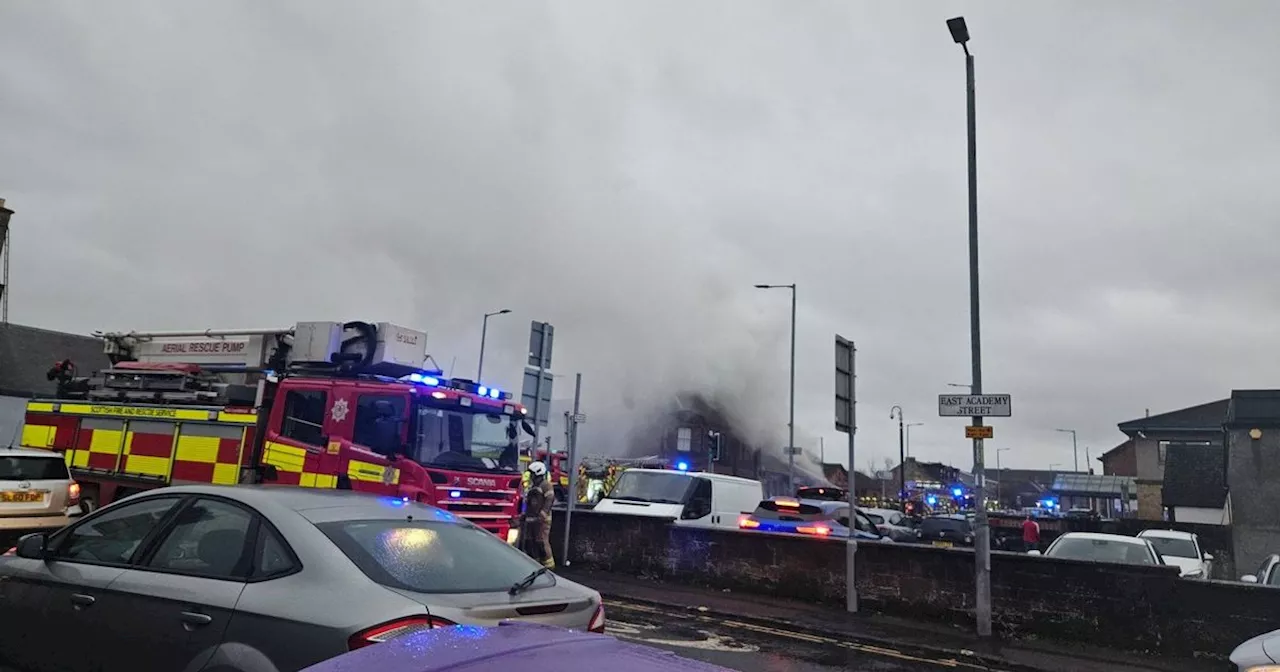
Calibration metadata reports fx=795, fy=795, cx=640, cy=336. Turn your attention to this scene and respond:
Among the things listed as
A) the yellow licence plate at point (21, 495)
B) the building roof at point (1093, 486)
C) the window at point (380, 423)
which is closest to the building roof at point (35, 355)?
the yellow licence plate at point (21, 495)

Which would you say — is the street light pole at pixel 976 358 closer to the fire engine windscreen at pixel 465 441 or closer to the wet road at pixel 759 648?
the wet road at pixel 759 648

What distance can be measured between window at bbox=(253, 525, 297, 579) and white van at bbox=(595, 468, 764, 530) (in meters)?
11.1

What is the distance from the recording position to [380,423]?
10.2 metres

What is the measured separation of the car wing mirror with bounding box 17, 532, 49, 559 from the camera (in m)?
4.67

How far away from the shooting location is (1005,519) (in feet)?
113

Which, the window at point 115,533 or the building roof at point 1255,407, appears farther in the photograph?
the building roof at point 1255,407

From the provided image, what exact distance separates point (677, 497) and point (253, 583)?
1240cm

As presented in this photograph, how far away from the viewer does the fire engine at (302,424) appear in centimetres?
1019

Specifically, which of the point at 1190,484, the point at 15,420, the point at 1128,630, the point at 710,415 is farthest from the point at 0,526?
the point at 710,415

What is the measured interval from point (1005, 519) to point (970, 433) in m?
27.2

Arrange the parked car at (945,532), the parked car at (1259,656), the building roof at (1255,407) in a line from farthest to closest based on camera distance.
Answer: the building roof at (1255,407), the parked car at (945,532), the parked car at (1259,656)

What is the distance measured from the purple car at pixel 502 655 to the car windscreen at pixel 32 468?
1060 cm

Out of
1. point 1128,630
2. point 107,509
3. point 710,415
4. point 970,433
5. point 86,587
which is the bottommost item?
point 1128,630

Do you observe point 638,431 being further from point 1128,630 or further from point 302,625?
A: point 302,625
